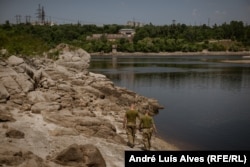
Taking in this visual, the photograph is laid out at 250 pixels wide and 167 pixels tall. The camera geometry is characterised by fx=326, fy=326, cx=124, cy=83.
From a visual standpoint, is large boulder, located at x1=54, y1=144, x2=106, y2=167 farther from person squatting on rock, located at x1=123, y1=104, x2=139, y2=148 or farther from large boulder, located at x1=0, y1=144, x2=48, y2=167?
person squatting on rock, located at x1=123, y1=104, x2=139, y2=148

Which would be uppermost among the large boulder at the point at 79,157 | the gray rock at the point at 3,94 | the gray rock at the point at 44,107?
the gray rock at the point at 3,94

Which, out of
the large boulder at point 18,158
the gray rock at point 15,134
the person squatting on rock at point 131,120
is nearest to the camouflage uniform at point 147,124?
the person squatting on rock at point 131,120

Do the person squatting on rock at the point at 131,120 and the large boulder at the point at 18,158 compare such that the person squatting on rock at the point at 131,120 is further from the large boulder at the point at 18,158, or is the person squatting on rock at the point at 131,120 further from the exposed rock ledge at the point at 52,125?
the large boulder at the point at 18,158

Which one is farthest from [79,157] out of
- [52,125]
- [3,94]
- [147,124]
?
[3,94]

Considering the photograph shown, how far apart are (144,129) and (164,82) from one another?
165 ft

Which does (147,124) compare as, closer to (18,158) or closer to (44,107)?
(18,158)

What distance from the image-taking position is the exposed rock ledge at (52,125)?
1509 centimetres

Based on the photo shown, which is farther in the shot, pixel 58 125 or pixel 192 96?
pixel 192 96

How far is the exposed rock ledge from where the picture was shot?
15.1m

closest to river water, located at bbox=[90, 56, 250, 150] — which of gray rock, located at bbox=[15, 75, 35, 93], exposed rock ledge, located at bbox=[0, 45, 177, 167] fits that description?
exposed rock ledge, located at bbox=[0, 45, 177, 167]

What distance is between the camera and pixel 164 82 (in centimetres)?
6844

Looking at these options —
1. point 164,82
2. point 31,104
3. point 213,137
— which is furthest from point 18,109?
point 164,82

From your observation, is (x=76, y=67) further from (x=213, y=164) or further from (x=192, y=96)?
(x=213, y=164)

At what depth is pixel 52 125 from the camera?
20047 mm
